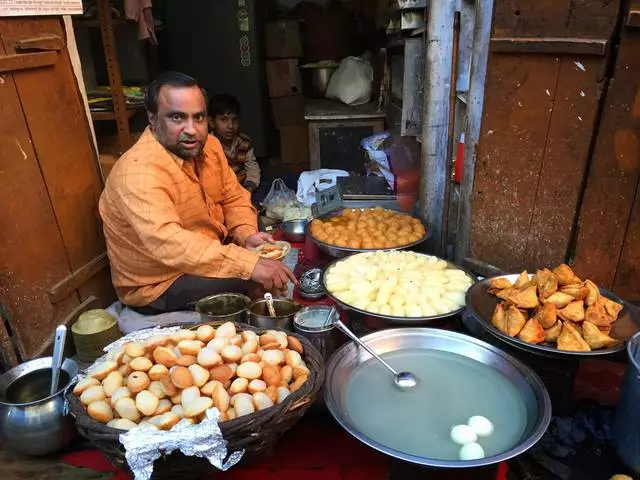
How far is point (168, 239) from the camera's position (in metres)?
2.63

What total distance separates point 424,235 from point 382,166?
1577 millimetres

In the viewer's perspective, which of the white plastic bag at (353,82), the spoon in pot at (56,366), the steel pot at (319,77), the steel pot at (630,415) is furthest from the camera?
the steel pot at (319,77)

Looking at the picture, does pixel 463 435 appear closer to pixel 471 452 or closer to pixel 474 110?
pixel 471 452

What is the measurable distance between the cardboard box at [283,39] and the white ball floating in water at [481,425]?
631 centimetres

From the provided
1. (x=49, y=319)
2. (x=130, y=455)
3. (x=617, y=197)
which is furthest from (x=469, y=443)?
(x=49, y=319)

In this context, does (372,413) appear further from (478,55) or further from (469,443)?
(478,55)

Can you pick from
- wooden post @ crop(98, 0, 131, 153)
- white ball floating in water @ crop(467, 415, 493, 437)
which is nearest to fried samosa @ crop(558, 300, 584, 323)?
white ball floating in water @ crop(467, 415, 493, 437)

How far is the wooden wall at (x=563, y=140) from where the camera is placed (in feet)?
8.04

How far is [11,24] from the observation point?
8.48ft

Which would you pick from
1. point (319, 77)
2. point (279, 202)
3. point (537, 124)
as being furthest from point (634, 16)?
point (319, 77)

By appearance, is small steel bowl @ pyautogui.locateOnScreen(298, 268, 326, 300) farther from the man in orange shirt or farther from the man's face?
the man's face

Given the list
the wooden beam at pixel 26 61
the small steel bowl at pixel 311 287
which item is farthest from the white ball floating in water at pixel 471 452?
the wooden beam at pixel 26 61

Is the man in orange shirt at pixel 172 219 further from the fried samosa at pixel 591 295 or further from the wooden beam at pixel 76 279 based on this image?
the fried samosa at pixel 591 295

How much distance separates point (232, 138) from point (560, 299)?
12.5 ft
